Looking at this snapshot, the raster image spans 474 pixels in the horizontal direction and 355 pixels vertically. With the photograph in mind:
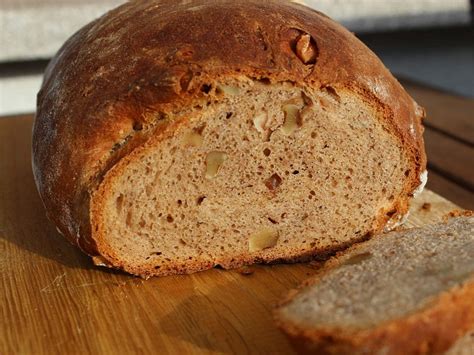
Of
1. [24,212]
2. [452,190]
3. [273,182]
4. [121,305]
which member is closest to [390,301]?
[273,182]

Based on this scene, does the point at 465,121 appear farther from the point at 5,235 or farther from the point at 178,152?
the point at 5,235

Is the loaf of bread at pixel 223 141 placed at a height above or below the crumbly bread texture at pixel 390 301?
above

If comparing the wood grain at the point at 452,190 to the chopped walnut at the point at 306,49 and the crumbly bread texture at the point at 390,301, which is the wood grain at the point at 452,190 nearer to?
the crumbly bread texture at the point at 390,301

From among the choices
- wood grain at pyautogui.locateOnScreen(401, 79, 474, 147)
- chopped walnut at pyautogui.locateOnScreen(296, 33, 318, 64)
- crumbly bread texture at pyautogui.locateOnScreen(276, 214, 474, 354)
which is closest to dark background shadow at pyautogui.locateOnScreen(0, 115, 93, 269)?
crumbly bread texture at pyautogui.locateOnScreen(276, 214, 474, 354)

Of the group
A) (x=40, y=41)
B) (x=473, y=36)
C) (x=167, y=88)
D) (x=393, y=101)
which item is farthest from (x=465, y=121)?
(x=473, y=36)

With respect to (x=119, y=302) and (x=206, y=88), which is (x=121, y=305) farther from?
(x=206, y=88)

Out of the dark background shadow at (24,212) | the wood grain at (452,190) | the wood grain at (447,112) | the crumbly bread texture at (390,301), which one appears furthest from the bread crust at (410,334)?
the wood grain at (447,112)
